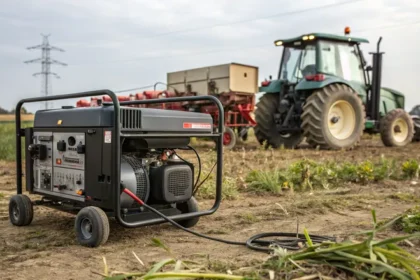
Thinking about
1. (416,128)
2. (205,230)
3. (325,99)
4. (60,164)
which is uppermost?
(325,99)

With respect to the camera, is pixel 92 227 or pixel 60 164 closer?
pixel 92 227

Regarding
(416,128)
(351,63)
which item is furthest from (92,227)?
(416,128)

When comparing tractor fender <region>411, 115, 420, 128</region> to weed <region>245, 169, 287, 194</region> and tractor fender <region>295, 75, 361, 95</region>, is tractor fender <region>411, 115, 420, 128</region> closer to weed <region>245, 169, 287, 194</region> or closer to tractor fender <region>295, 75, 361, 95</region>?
tractor fender <region>295, 75, 361, 95</region>

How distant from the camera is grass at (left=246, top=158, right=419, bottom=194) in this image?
5605 millimetres

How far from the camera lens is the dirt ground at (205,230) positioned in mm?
2826

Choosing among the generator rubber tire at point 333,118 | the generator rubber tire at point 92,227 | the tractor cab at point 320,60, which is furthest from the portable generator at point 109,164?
the tractor cab at point 320,60

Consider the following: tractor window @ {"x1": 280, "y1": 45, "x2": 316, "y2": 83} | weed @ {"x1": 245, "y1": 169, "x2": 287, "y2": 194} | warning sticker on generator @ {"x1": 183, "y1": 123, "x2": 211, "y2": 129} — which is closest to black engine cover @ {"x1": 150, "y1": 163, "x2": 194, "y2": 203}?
warning sticker on generator @ {"x1": 183, "y1": 123, "x2": 211, "y2": 129}

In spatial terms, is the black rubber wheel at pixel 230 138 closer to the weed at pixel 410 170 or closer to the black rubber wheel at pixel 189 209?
the weed at pixel 410 170

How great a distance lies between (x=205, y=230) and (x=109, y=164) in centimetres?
100

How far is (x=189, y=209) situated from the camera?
3.97m

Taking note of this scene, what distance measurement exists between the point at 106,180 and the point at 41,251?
24.0 inches

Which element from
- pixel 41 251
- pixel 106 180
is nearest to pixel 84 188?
pixel 106 180

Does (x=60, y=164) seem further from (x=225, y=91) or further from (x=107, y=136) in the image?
(x=225, y=91)

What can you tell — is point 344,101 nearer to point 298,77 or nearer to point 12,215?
point 298,77
